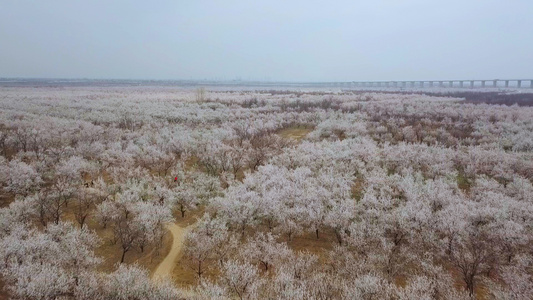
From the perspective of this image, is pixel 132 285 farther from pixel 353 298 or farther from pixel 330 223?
pixel 330 223

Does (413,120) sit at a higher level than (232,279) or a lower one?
higher

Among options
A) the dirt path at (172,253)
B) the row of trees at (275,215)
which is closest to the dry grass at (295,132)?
the row of trees at (275,215)

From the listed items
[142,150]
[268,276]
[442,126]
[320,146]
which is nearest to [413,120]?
[442,126]

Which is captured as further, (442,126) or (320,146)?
(442,126)

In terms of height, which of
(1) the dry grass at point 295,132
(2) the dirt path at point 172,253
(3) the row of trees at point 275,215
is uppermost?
(1) the dry grass at point 295,132

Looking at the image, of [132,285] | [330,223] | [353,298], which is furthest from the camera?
[330,223]

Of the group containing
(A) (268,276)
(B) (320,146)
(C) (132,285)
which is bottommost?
(A) (268,276)

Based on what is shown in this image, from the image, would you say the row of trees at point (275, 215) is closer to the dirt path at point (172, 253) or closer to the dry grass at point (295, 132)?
the dirt path at point (172, 253)

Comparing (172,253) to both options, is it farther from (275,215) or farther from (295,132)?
(295,132)

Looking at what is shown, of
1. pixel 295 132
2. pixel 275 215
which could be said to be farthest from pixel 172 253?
pixel 295 132
